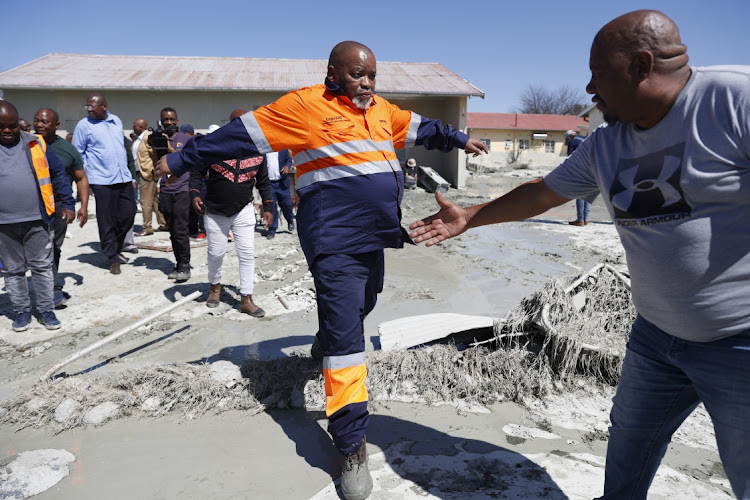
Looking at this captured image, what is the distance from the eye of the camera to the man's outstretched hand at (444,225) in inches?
90.3

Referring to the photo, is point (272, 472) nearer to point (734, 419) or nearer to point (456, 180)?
point (734, 419)

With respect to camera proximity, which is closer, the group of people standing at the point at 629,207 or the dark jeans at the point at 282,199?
the group of people standing at the point at 629,207

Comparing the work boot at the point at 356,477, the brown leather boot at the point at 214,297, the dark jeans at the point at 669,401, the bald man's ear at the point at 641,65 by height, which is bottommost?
the work boot at the point at 356,477

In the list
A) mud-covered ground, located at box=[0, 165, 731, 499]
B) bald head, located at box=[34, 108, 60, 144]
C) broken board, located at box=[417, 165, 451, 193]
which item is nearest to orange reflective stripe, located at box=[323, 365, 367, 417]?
mud-covered ground, located at box=[0, 165, 731, 499]

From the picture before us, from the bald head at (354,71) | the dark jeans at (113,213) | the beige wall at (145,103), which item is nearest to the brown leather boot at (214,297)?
the dark jeans at (113,213)

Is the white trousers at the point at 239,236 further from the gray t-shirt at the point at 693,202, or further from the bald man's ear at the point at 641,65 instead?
the bald man's ear at the point at 641,65

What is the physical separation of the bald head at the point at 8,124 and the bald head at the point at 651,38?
4.62m

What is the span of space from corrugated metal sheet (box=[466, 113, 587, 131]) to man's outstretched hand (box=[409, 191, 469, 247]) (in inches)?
1491

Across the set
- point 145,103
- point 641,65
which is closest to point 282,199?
point 641,65

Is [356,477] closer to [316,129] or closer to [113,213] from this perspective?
[316,129]

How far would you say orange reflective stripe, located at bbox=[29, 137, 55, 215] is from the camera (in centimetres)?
449

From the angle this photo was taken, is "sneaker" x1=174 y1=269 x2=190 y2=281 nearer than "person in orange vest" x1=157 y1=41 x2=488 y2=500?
No

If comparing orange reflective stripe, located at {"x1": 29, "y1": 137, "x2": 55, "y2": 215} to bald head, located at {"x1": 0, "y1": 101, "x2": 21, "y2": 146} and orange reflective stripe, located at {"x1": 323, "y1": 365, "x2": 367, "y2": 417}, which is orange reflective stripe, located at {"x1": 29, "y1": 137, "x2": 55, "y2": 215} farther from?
orange reflective stripe, located at {"x1": 323, "y1": 365, "x2": 367, "y2": 417}

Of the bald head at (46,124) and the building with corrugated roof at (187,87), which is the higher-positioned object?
the building with corrugated roof at (187,87)
